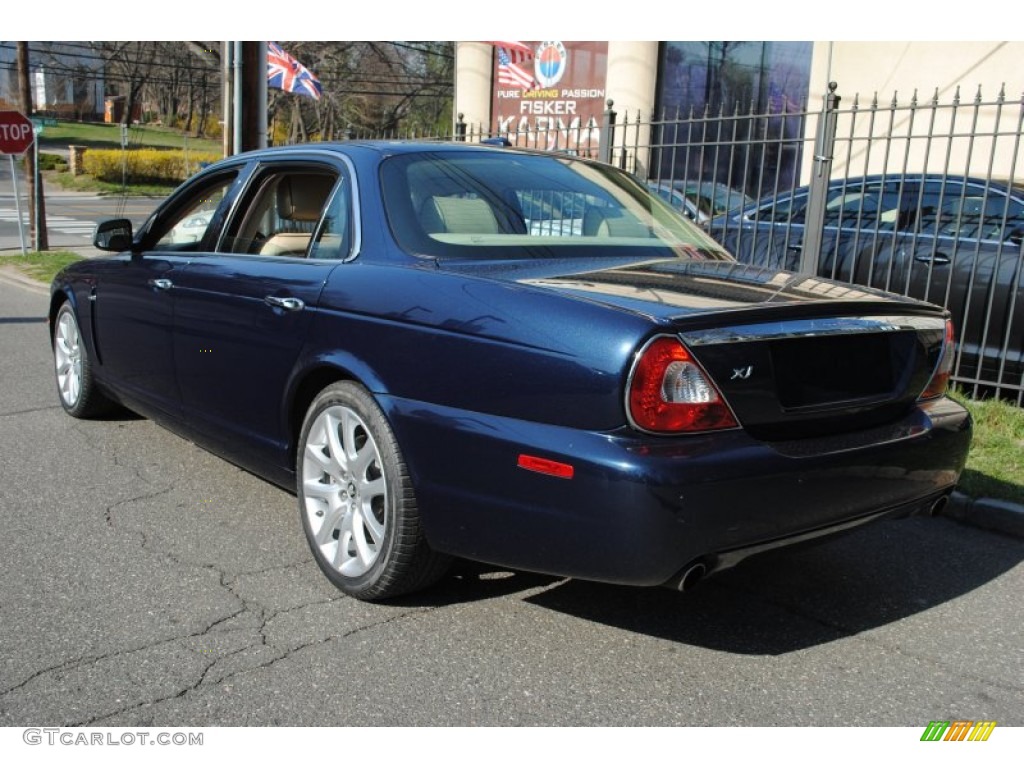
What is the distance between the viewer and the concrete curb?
4434mm

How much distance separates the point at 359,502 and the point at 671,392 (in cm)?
126

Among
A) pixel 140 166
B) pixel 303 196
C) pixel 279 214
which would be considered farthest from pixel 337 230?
pixel 140 166

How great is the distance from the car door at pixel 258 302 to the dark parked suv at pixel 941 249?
145 inches

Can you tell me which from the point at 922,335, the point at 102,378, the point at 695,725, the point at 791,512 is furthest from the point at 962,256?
the point at 102,378

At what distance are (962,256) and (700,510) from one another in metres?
4.66

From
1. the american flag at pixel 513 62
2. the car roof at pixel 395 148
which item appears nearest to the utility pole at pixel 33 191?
the american flag at pixel 513 62

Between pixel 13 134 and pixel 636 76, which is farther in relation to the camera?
pixel 636 76

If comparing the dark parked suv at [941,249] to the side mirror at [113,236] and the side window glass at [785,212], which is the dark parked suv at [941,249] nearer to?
the side window glass at [785,212]

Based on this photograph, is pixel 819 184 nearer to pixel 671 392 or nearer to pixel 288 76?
pixel 671 392

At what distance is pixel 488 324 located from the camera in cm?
296

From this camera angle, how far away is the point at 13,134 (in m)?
15.2

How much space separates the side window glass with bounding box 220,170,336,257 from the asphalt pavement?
1.15 metres

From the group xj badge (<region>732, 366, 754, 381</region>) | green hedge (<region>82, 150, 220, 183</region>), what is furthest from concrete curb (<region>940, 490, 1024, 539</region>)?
green hedge (<region>82, 150, 220, 183</region>)

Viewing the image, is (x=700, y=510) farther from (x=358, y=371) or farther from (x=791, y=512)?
→ (x=358, y=371)
